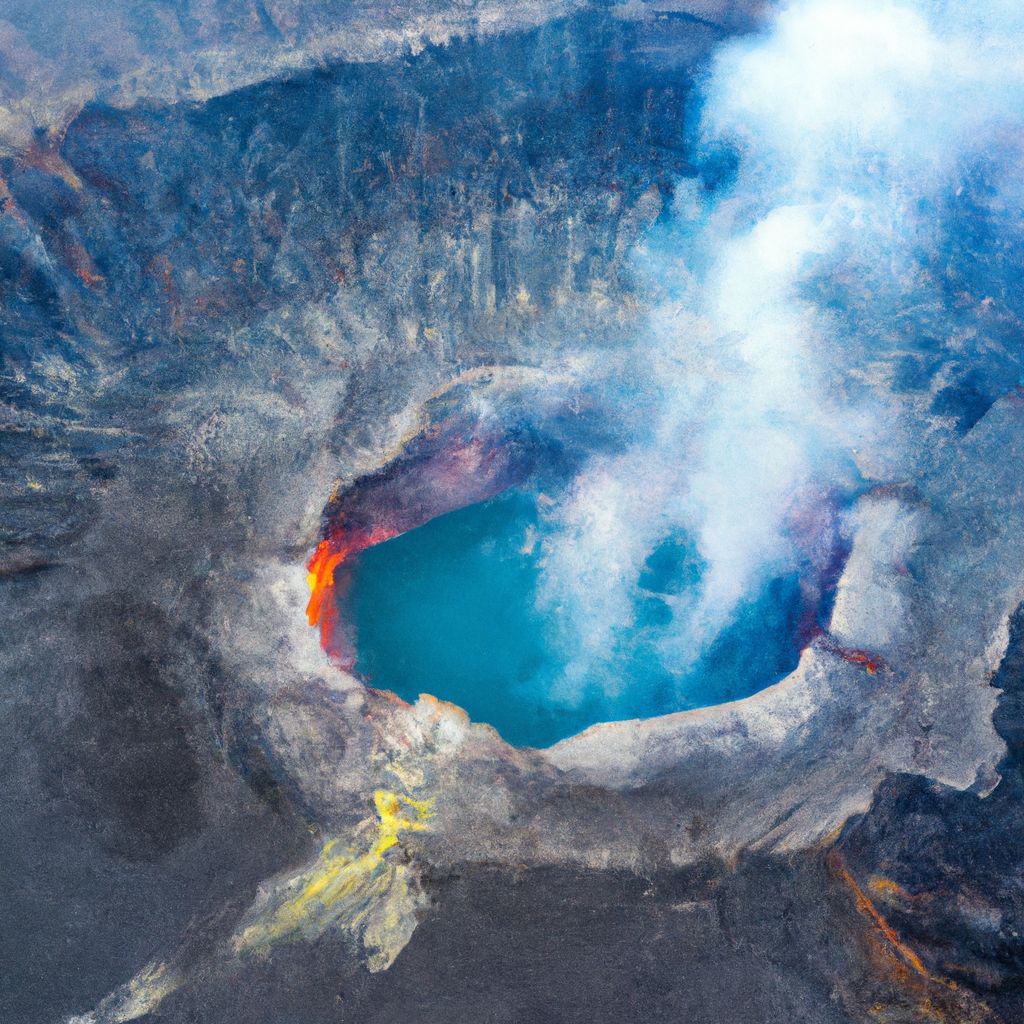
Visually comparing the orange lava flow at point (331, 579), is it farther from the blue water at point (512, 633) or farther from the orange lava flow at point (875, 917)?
the orange lava flow at point (875, 917)

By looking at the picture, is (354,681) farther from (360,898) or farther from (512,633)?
(360,898)

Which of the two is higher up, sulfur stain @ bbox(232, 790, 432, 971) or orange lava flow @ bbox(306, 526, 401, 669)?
orange lava flow @ bbox(306, 526, 401, 669)

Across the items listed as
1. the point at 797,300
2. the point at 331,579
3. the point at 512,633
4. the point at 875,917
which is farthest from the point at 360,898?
the point at 797,300

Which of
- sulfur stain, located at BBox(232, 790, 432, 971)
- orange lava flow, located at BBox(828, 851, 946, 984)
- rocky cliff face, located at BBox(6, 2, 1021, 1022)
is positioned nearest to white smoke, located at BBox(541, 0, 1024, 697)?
rocky cliff face, located at BBox(6, 2, 1021, 1022)

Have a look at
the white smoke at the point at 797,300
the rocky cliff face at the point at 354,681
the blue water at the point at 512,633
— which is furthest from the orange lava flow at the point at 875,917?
the white smoke at the point at 797,300

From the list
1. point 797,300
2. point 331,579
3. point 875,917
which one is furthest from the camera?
point 331,579

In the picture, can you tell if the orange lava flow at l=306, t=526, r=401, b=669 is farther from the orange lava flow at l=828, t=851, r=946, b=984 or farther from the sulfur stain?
the orange lava flow at l=828, t=851, r=946, b=984

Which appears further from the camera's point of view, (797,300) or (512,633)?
(512,633)

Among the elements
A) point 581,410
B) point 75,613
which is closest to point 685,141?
point 581,410

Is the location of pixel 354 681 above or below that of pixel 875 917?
above

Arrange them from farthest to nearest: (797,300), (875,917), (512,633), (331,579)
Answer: (512,633), (331,579), (797,300), (875,917)
